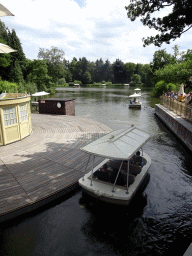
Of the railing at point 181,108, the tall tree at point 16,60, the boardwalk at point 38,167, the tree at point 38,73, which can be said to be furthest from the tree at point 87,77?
the boardwalk at point 38,167

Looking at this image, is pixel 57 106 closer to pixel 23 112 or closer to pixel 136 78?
pixel 23 112

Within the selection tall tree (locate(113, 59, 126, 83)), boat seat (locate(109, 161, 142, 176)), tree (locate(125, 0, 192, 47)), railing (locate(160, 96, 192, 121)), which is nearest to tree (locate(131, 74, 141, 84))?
tall tree (locate(113, 59, 126, 83))

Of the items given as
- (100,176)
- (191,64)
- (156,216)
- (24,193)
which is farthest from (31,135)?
(191,64)

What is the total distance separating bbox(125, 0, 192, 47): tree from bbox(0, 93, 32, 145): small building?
30.6ft

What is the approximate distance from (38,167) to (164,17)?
37.4ft

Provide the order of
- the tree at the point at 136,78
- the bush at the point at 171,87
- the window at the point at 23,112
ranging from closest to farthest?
the window at the point at 23,112, the bush at the point at 171,87, the tree at the point at 136,78

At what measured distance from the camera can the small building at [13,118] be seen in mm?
10727

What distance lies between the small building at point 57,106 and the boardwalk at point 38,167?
6884 millimetres

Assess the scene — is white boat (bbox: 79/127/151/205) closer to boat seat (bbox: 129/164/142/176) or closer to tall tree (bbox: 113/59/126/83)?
boat seat (bbox: 129/164/142/176)

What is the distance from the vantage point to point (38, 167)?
884cm

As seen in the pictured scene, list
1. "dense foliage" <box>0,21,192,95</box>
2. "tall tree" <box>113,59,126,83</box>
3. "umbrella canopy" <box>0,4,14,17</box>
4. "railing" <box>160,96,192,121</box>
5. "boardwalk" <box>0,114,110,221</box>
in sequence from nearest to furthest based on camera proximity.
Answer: "boardwalk" <box>0,114,110,221</box>, "umbrella canopy" <box>0,4,14,17</box>, "railing" <box>160,96,192,121</box>, "dense foliage" <box>0,21,192,95</box>, "tall tree" <box>113,59,126,83</box>

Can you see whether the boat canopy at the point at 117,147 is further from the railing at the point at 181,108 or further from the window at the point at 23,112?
the railing at the point at 181,108

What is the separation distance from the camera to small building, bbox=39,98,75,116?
21.3 m

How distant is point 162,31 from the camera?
1177 cm
